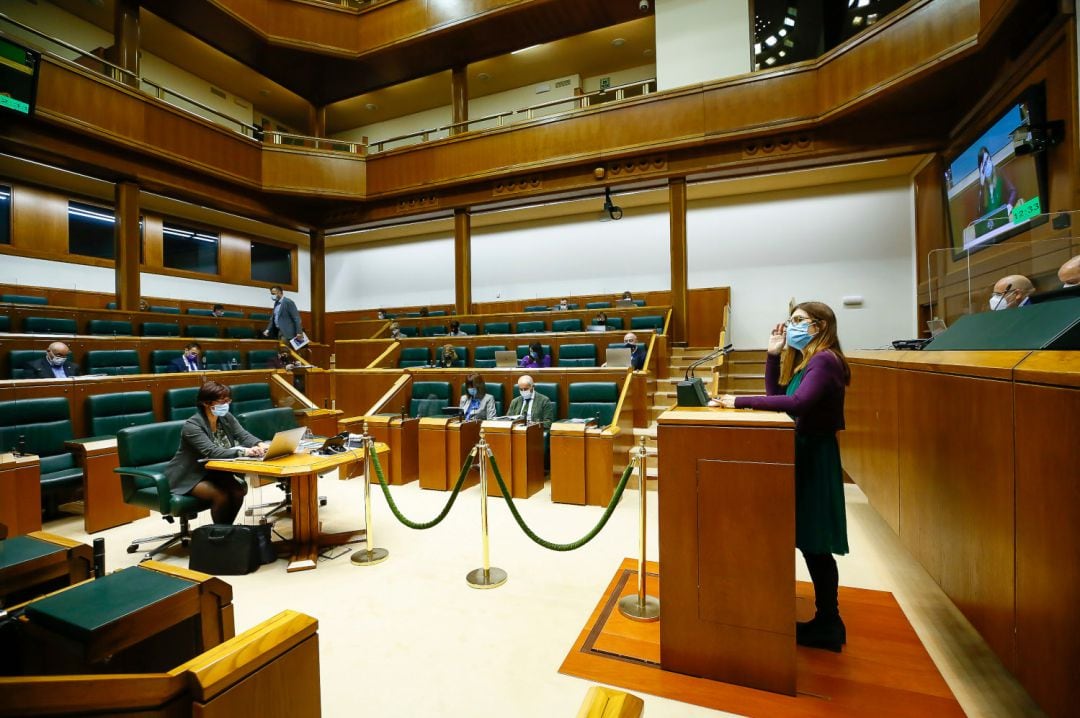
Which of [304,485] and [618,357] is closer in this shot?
[304,485]

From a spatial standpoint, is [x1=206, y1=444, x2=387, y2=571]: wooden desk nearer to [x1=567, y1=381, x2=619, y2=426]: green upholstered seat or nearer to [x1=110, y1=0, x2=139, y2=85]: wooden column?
[x1=567, y1=381, x2=619, y2=426]: green upholstered seat

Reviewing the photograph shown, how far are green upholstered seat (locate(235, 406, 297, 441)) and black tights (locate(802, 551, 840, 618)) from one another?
4.01 metres

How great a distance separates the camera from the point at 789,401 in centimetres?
194

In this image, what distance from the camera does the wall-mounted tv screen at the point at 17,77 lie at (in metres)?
5.98

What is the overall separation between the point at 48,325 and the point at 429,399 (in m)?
5.14

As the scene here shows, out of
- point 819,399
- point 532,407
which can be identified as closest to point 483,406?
point 532,407

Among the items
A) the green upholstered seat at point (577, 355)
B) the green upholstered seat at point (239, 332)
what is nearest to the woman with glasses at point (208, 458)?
the green upholstered seat at point (577, 355)

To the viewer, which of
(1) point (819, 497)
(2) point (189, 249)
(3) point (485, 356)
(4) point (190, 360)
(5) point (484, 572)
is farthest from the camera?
(2) point (189, 249)

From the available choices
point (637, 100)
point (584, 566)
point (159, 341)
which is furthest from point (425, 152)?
point (584, 566)

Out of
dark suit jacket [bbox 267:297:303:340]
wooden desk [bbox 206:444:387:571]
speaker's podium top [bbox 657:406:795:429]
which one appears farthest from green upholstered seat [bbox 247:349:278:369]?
speaker's podium top [bbox 657:406:795:429]

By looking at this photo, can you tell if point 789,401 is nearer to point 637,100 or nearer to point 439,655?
point 439,655

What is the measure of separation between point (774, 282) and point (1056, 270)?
6324 millimetres

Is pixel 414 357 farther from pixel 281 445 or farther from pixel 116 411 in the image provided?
pixel 281 445

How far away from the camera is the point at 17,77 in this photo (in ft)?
20.1
